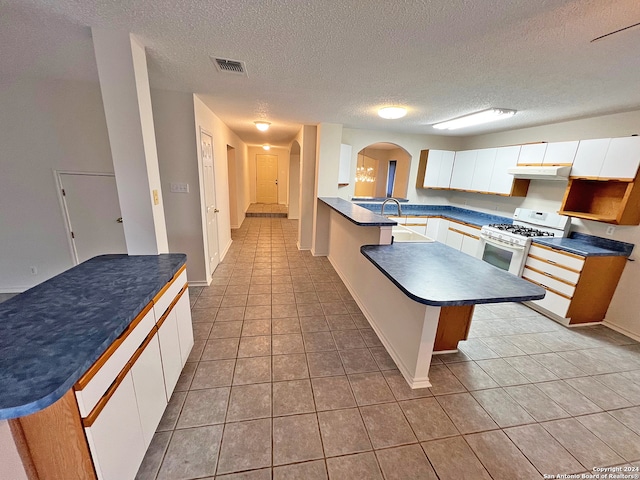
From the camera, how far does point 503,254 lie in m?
3.40

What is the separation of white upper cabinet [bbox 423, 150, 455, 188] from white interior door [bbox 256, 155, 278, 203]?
21.0ft

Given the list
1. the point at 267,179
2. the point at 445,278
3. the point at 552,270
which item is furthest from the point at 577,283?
the point at 267,179

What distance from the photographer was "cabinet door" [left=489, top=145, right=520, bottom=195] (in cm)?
372

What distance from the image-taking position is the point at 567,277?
2.73m

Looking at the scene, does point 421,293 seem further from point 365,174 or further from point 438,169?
point 365,174

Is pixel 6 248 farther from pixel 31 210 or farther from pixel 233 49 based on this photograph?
pixel 233 49

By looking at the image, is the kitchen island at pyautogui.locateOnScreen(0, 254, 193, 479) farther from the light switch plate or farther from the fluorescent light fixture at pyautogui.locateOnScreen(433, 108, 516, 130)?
the fluorescent light fixture at pyautogui.locateOnScreen(433, 108, 516, 130)

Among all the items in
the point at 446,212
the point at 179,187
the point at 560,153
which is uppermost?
the point at 560,153

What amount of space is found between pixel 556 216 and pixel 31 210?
651 centimetres

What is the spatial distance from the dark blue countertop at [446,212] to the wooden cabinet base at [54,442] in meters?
4.67

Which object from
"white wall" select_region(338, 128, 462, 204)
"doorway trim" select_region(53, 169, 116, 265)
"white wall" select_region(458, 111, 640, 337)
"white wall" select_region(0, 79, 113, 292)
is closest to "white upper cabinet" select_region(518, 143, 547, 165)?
"white wall" select_region(458, 111, 640, 337)

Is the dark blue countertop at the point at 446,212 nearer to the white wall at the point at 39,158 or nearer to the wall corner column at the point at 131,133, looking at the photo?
the wall corner column at the point at 131,133

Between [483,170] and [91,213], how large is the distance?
19.2ft

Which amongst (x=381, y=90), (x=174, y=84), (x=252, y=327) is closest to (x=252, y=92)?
(x=174, y=84)
